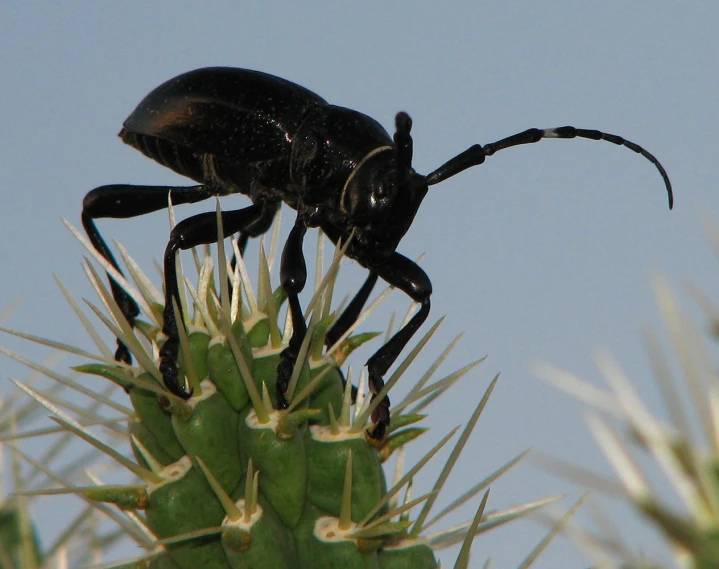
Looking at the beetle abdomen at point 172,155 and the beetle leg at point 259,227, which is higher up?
the beetle abdomen at point 172,155

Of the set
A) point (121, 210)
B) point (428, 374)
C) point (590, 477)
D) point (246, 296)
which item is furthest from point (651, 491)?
point (121, 210)

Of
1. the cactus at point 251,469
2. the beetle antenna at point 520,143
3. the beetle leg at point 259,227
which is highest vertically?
the beetle antenna at point 520,143

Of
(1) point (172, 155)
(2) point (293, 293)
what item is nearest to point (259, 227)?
(1) point (172, 155)

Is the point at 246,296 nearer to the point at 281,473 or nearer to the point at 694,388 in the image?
the point at 281,473

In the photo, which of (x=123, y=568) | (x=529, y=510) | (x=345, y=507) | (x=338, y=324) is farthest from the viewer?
(x=338, y=324)

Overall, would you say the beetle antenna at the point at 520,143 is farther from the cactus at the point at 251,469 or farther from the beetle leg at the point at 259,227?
the cactus at the point at 251,469

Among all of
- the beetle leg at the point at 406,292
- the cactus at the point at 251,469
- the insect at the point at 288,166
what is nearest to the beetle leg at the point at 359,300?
the insect at the point at 288,166

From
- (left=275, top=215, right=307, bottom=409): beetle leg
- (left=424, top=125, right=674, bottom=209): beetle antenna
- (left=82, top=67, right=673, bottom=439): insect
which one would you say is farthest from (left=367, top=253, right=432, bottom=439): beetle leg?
(left=424, top=125, right=674, bottom=209): beetle antenna

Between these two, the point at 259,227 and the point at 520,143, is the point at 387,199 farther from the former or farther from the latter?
the point at 259,227
